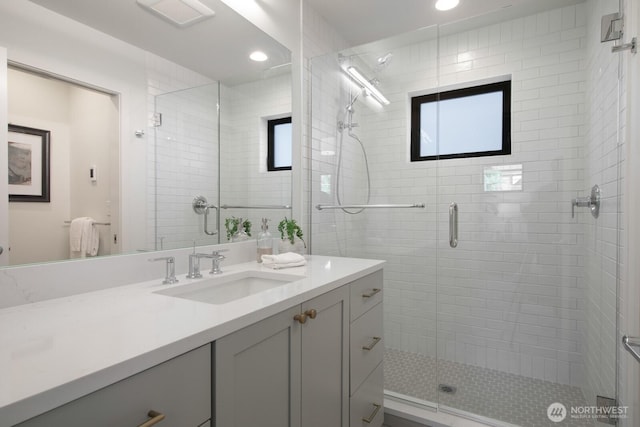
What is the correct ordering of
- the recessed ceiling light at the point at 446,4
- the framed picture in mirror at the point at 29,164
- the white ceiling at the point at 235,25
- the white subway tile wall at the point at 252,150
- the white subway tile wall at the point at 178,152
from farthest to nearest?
the recessed ceiling light at the point at 446,4 < the white subway tile wall at the point at 252,150 < the white subway tile wall at the point at 178,152 < the white ceiling at the point at 235,25 < the framed picture in mirror at the point at 29,164

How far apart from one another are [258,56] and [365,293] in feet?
4.90

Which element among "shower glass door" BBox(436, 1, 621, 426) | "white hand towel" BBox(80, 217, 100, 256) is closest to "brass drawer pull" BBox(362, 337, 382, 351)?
"shower glass door" BBox(436, 1, 621, 426)

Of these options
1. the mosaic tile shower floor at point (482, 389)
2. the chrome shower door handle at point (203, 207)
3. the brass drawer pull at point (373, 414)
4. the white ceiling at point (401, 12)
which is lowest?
the mosaic tile shower floor at point (482, 389)

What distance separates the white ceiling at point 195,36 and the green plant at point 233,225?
0.74 metres

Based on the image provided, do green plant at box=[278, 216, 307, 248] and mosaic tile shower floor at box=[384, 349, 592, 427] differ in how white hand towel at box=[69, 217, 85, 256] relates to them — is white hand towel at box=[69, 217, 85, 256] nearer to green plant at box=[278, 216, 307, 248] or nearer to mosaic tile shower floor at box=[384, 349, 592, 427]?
green plant at box=[278, 216, 307, 248]

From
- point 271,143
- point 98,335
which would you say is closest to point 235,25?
point 271,143

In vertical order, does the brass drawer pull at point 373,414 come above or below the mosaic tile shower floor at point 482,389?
above

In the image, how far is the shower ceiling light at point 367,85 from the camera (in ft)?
8.09

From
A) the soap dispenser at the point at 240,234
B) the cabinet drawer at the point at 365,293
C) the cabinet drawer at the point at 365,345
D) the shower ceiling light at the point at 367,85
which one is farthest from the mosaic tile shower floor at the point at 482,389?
the shower ceiling light at the point at 367,85

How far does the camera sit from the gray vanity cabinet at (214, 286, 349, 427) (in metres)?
0.87

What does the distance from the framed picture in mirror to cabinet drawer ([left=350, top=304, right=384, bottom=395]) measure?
1267 mm

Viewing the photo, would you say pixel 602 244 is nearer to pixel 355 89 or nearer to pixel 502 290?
pixel 502 290

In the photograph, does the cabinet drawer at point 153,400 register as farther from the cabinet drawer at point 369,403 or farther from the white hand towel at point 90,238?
the cabinet drawer at point 369,403

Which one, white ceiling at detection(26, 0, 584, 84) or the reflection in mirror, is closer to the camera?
Result: the reflection in mirror
